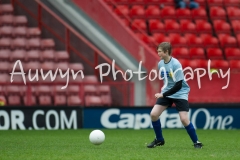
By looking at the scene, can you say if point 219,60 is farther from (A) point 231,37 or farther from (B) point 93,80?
(B) point 93,80

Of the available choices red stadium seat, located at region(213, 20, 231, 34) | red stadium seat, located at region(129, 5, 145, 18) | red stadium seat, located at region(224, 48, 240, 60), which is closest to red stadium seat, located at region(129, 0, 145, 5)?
red stadium seat, located at region(129, 5, 145, 18)

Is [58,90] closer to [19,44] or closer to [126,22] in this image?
[19,44]

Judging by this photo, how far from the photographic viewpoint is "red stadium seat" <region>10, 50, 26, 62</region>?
1689 cm

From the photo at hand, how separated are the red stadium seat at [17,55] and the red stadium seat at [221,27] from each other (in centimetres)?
616

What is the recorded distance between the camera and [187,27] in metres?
19.4

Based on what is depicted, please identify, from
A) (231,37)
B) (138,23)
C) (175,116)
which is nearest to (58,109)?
(175,116)

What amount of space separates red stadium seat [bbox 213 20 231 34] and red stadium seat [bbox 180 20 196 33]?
0.73 metres

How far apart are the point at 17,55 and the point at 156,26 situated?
4.49 metres

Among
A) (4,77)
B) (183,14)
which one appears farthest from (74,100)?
(183,14)

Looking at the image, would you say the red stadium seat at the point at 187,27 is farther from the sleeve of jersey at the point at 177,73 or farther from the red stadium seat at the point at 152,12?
the sleeve of jersey at the point at 177,73

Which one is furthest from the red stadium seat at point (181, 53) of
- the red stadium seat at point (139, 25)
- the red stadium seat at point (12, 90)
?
the red stadium seat at point (12, 90)

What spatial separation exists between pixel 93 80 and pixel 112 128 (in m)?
1.69

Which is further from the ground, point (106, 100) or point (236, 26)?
point (236, 26)

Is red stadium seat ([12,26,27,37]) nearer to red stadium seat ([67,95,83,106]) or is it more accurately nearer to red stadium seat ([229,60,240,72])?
red stadium seat ([67,95,83,106])
